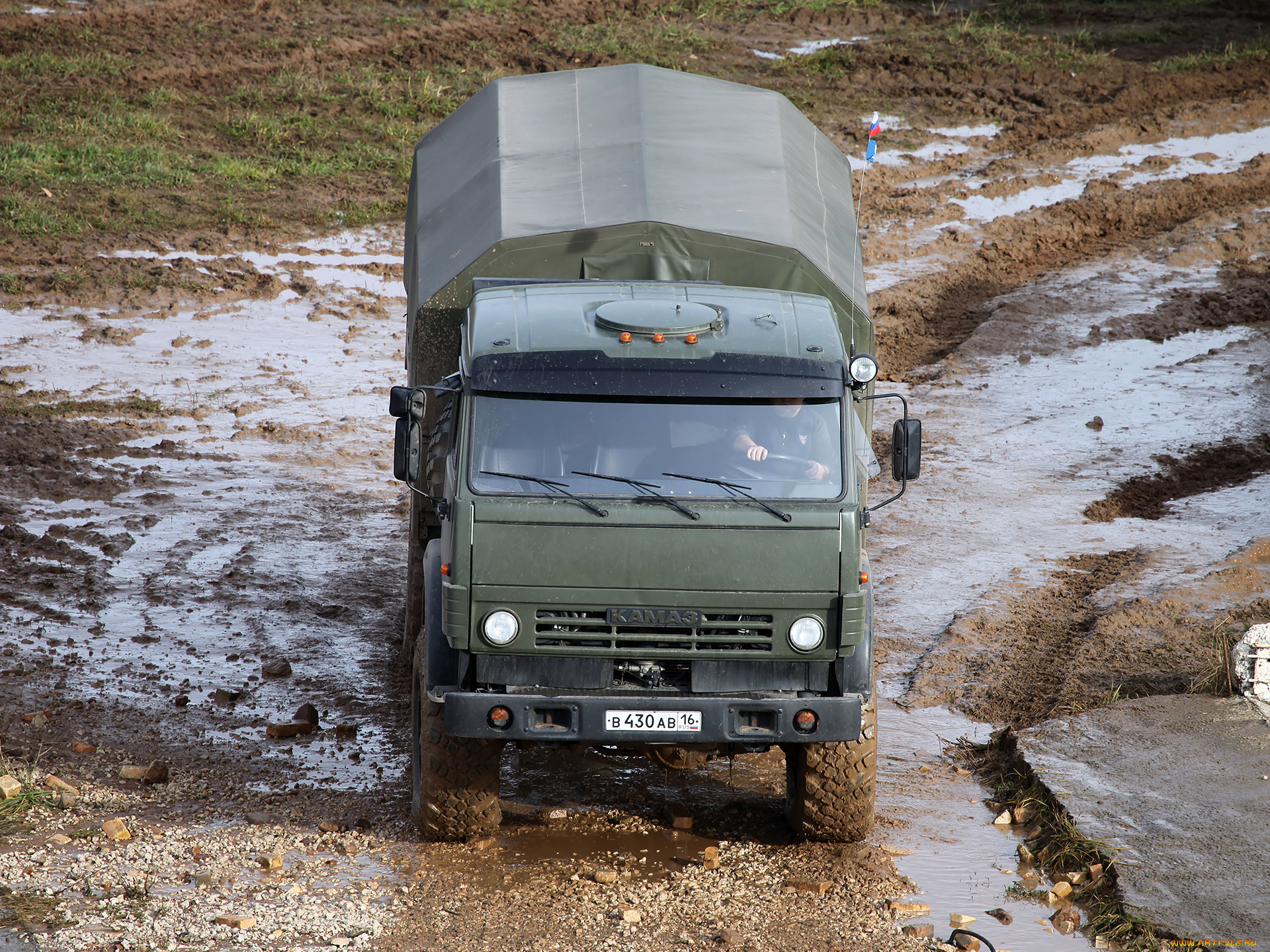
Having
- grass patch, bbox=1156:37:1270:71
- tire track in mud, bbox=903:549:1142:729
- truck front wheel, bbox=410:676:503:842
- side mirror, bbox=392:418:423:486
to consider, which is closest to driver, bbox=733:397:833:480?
side mirror, bbox=392:418:423:486

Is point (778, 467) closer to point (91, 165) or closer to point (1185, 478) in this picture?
point (1185, 478)

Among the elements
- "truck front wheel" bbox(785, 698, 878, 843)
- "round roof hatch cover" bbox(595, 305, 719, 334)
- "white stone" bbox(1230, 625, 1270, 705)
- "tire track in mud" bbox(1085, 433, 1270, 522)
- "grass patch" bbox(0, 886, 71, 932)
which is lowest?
"grass patch" bbox(0, 886, 71, 932)

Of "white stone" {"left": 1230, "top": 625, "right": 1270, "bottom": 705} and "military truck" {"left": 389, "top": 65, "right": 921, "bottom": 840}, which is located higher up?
"military truck" {"left": 389, "top": 65, "right": 921, "bottom": 840}

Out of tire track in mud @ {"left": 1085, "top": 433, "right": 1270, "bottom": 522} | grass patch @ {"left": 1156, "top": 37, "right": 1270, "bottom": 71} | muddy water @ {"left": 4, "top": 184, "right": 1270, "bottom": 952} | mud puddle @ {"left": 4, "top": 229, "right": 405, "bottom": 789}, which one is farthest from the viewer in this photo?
grass patch @ {"left": 1156, "top": 37, "right": 1270, "bottom": 71}

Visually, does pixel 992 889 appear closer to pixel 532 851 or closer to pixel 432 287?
pixel 532 851

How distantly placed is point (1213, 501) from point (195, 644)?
28.6 ft

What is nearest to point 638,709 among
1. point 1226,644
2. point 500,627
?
point 500,627

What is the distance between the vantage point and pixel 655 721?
19.3 feet

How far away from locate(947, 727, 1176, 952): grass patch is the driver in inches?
93.0

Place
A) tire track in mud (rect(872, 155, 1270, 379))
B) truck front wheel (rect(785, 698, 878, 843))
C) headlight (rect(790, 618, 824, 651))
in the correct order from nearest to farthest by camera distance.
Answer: headlight (rect(790, 618, 824, 651)) → truck front wheel (rect(785, 698, 878, 843)) → tire track in mud (rect(872, 155, 1270, 379))

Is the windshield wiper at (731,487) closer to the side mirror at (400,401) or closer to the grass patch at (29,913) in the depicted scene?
the side mirror at (400,401)

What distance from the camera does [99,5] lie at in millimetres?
23906

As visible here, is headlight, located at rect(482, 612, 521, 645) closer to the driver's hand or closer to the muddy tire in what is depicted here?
the muddy tire

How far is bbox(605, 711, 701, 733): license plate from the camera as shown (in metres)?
5.87
